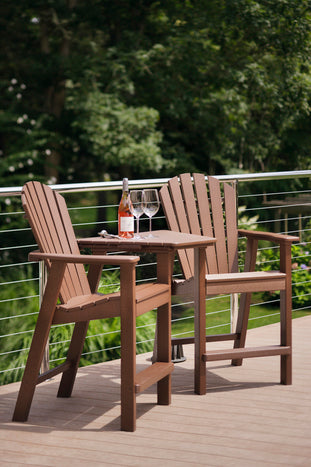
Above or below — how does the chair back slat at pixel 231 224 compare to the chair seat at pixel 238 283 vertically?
above

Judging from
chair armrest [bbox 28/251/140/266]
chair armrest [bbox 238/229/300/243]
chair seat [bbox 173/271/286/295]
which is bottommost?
chair seat [bbox 173/271/286/295]

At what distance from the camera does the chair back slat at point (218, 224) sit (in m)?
4.15

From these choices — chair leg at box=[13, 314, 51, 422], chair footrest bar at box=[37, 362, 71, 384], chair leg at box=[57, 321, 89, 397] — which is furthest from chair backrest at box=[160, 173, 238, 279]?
chair leg at box=[13, 314, 51, 422]

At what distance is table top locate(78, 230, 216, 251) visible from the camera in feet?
11.1

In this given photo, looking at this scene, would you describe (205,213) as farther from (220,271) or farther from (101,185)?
(101,185)

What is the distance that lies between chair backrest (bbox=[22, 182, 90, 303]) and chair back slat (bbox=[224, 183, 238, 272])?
0.94 m

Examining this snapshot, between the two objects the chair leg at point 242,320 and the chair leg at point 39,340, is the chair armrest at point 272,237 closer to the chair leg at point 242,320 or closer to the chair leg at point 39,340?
the chair leg at point 242,320

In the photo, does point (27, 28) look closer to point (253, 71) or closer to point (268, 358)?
point (253, 71)

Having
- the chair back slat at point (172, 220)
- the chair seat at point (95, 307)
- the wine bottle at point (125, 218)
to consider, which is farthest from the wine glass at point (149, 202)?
the chair seat at point (95, 307)

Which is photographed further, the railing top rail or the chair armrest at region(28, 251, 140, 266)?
the railing top rail

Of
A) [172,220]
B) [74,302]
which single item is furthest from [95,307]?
[172,220]

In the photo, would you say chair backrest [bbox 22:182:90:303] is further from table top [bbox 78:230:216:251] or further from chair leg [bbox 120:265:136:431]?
chair leg [bbox 120:265:136:431]

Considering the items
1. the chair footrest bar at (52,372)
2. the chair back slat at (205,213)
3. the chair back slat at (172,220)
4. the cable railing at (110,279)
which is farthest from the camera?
the cable railing at (110,279)

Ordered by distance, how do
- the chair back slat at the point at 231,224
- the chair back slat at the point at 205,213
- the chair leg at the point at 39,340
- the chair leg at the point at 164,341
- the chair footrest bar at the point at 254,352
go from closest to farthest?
1. the chair leg at the point at 39,340
2. the chair leg at the point at 164,341
3. the chair footrest bar at the point at 254,352
4. the chair back slat at the point at 205,213
5. the chair back slat at the point at 231,224
